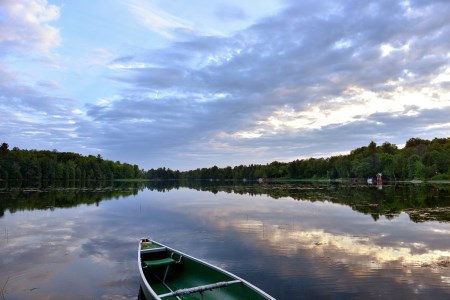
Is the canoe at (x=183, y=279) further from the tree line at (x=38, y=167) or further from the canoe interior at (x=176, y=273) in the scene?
the tree line at (x=38, y=167)

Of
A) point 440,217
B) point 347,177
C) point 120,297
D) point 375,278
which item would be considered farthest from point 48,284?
point 347,177

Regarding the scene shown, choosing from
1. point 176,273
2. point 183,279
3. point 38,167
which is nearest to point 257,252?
point 176,273

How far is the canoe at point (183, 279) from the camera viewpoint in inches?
395

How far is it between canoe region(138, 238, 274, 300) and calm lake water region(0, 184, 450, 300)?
1.03 m

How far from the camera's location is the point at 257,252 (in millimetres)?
18266

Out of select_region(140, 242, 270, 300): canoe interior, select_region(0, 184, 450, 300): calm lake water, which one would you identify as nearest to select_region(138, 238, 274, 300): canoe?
select_region(140, 242, 270, 300): canoe interior

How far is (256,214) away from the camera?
34.7m

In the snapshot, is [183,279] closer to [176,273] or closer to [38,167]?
[176,273]

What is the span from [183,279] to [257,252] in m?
6.18

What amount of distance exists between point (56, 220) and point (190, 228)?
1333cm

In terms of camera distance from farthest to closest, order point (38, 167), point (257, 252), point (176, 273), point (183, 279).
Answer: point (38, 167)
point (257, 252)
point (176, 273)
point (183, 279)

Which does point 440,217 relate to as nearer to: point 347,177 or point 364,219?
point 364,219

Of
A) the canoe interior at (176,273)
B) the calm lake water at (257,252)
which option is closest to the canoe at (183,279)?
the canoe interior at (176,273)

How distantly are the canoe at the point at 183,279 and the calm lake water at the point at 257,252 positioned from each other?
3.37ft
